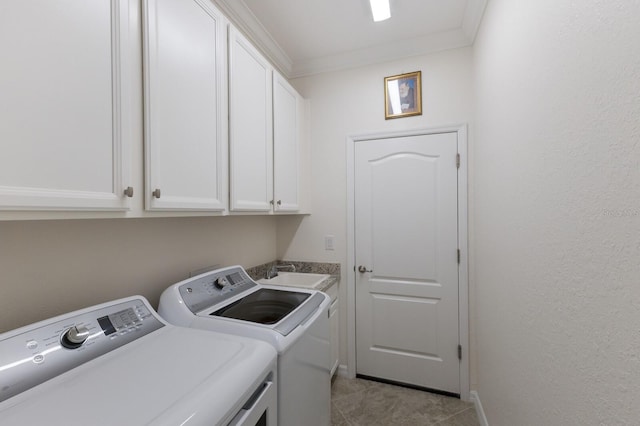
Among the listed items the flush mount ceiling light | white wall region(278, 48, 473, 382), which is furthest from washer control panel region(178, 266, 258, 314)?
the flush mount ceiling light

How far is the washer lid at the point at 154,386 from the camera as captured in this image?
597 mm

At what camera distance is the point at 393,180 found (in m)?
2.27

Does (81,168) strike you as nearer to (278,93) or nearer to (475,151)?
(278,93)

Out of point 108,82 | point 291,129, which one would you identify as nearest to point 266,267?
point 291,129

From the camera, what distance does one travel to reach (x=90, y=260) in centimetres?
111

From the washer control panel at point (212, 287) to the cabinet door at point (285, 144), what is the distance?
542 mm

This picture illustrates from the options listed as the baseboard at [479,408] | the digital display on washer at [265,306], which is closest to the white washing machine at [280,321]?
the digital display on washer at [265,306]

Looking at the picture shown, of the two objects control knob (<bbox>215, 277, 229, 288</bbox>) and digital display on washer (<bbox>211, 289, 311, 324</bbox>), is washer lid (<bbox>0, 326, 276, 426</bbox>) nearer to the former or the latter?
digital display on washer (<bbox>211, 289, 311, 324</bbox>)

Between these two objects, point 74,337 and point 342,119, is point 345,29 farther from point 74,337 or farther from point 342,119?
point 74,337

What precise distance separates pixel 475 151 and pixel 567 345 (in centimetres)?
155

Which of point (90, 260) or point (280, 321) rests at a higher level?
point (90, 260)

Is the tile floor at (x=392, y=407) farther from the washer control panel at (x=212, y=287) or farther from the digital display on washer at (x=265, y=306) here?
the washer control panel at (x=212, y=287)

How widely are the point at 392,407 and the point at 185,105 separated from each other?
2.33 m

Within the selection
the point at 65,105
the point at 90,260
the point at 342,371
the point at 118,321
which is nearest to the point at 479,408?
the point at 342,371
